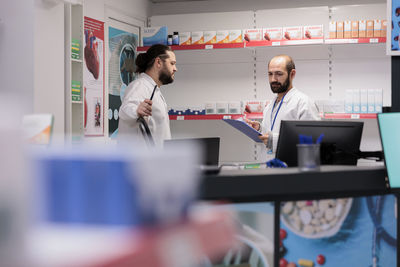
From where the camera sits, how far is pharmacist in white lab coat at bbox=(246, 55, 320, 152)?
4172 millimetres

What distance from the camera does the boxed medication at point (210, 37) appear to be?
5.24 m

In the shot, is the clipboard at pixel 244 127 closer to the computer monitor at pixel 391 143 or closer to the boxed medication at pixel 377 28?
the computer monitor at pixel 391 143

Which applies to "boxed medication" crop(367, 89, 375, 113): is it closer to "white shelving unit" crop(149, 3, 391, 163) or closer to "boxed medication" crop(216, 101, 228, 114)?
"white shelving unit" crop(149, 3, 391, 163)

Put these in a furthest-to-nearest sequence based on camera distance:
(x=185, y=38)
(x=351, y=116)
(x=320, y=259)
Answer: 1. (x=185, y=38)
2. (x=351, y=116)
3. (x=320, y=259)

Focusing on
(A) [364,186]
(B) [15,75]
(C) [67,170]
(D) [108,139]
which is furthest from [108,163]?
(D) [108,139]

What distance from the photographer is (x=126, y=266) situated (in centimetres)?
51

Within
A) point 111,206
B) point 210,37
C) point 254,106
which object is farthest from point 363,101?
point 111,206

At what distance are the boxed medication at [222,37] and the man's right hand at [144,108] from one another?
196cm

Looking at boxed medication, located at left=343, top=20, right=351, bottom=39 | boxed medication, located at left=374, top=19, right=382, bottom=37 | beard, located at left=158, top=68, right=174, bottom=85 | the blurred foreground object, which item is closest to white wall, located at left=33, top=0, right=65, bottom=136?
beard, located at left=158, top=68, right=174, bottom=85

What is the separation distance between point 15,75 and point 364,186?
245cm

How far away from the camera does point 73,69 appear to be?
405 centimetres

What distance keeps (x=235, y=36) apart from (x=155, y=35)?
2.88 ft

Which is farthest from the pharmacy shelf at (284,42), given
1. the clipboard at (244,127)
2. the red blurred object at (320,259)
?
the red blurred object at (320,259)

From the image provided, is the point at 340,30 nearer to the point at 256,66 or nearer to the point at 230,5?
the point at 256,66
